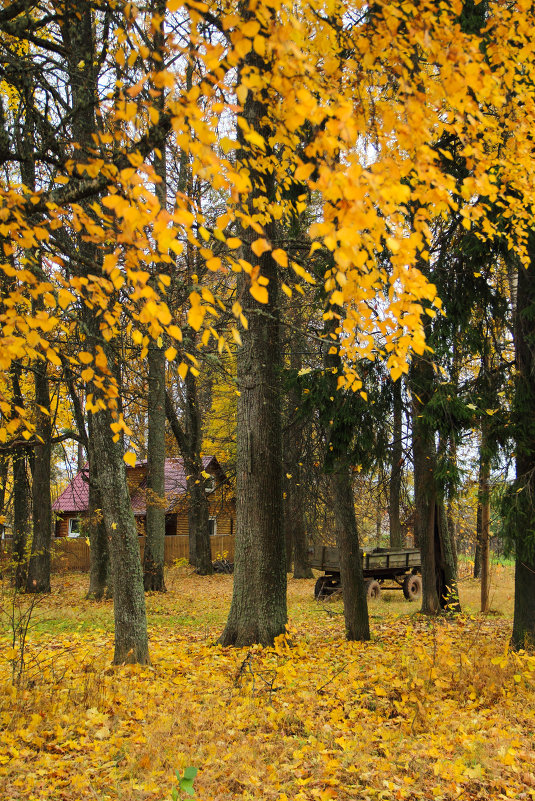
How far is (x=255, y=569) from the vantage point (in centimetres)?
741

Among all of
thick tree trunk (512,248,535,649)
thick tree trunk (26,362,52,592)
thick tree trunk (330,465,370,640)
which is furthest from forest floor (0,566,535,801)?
thick tree trunk (26,362,52,592)

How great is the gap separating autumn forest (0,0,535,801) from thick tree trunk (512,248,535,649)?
34 millimetres

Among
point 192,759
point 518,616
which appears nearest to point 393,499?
point 518,616

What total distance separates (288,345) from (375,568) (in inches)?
226

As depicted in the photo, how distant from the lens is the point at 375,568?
44.7 ft

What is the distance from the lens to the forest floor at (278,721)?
3.76 meters

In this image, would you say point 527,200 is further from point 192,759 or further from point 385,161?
point 192,759

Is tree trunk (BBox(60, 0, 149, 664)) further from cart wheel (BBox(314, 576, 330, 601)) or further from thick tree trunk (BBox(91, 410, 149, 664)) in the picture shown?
cart wheel (BBox(314, 576, 330, 601))

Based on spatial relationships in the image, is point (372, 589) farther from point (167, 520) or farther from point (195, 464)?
point (167, 520)

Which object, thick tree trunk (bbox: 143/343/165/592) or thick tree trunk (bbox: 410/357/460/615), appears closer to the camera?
thick tree trunk (bbox: 410/357/460/615)

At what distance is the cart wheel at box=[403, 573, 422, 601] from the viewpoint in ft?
48.1

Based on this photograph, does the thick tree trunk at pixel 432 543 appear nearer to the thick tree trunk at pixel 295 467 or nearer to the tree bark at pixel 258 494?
the thick tree trunk at pixel 295 467

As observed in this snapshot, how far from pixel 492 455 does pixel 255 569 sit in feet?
10.5

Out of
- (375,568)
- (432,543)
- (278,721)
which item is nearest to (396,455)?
(432,543)
